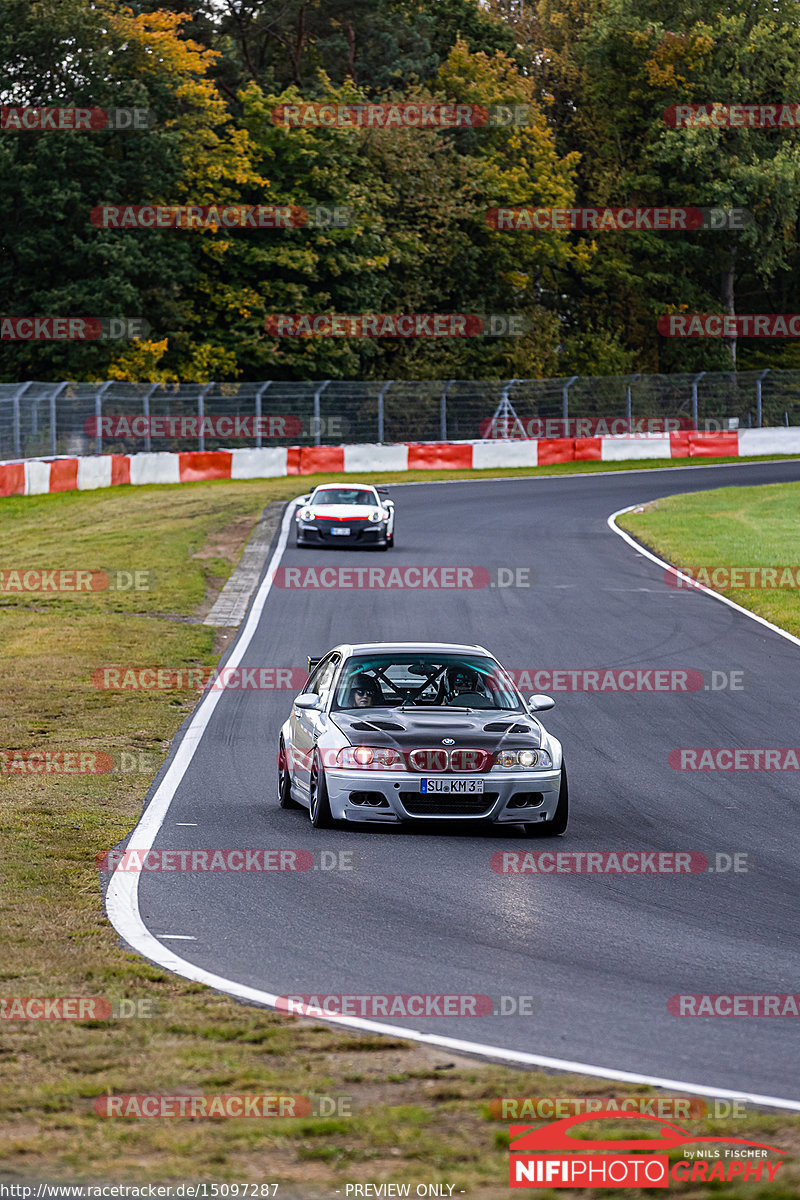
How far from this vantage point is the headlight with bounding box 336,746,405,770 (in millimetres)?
10953

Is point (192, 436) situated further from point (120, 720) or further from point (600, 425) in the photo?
point (120, 720)

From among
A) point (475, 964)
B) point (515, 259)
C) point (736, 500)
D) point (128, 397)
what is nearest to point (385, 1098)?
point (475, 964)

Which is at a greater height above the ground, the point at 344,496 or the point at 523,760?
the point at 344,496

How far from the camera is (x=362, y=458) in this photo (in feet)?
159

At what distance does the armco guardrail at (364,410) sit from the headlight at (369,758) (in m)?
29.7

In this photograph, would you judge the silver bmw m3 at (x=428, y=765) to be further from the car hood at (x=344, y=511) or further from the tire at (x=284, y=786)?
the car hood at (x=344, y=511)

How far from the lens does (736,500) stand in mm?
40875

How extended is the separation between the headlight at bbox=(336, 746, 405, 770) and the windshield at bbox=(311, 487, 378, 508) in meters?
20.3

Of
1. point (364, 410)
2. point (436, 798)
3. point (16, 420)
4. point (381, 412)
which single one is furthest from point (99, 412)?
point (436, 798)

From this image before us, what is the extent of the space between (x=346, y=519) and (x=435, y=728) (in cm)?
1960

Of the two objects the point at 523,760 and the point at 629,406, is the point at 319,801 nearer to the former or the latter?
the point at 523,760

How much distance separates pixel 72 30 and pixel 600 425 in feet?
73.4

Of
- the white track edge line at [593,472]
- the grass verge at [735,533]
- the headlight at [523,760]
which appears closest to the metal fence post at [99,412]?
the white track edge line at [593,472]

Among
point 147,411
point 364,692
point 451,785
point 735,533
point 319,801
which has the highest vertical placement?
point 147,411
